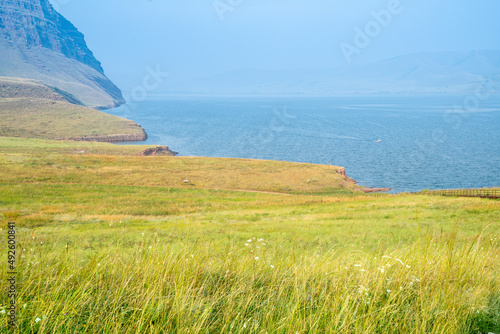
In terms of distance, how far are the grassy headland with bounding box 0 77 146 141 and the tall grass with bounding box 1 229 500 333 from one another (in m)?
118

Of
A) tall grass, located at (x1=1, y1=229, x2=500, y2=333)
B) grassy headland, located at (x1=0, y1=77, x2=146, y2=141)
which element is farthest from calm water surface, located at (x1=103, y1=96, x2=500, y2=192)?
tall grass, located at (x1=1, y1=229, x2=500, y2=333)

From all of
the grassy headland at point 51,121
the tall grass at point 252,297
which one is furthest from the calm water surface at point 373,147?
the tall grass at point 252,297

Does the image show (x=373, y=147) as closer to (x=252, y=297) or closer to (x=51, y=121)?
(x=252, y=297)

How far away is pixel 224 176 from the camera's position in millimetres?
56812

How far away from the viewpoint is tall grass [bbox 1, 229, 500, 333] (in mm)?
4230

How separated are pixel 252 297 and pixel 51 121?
473 ft

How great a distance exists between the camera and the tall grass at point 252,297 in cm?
423

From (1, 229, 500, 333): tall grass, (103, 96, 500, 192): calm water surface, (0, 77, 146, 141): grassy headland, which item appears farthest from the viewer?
(0, 77, 146, 141): grassy headland

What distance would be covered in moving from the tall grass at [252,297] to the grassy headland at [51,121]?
118m

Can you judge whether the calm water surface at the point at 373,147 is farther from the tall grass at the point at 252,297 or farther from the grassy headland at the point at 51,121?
the tall grass at the point at 252,297

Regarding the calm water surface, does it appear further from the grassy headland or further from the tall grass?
the tall grass

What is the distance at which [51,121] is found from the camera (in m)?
132

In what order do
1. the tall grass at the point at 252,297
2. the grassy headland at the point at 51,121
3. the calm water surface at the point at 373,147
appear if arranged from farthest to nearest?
the grassy headland at the point at 51,121 < the calm water surface at the point at 373,147 < the tall grass at the point at 252,297

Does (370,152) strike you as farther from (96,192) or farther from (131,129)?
(131,129)
